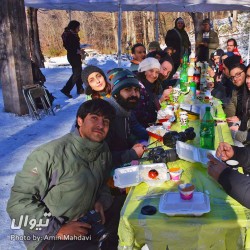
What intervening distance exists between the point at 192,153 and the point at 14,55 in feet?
16.7

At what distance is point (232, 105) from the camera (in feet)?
14.5

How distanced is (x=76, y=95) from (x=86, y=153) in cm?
704

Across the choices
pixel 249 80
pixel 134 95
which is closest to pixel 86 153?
pixel 134 95

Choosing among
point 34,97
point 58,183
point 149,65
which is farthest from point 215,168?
point 34,97

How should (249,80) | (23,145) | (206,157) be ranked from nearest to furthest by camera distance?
(206,157) → (249,80) → (23,145)

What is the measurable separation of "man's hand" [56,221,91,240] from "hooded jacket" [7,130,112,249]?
3cm

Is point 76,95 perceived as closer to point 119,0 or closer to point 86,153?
point 119,0

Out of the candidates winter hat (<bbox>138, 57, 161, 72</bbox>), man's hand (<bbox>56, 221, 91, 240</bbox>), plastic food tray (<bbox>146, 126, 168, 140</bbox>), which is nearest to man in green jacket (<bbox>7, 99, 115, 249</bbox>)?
man's hand (<bbox>56, 221, 91, 240</bbox>)

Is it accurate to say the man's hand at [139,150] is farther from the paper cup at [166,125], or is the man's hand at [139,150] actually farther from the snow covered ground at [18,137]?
the snow covered ground at [18,137]

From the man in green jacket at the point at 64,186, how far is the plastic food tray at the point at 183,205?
553 millimetres

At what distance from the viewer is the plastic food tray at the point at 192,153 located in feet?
7.32

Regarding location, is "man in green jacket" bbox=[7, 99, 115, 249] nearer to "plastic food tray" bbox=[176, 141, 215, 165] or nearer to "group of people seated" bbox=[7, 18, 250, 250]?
"group of people seated" bbox=[7, 18, 250, 250]

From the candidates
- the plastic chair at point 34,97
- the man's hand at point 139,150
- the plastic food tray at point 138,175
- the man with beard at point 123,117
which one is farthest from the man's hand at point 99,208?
the plastic chair at point 34,97

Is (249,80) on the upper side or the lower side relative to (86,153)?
upper
